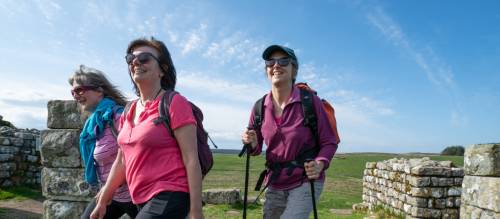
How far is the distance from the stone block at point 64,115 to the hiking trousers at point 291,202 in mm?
3519

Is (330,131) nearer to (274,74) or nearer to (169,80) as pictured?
(274,74)

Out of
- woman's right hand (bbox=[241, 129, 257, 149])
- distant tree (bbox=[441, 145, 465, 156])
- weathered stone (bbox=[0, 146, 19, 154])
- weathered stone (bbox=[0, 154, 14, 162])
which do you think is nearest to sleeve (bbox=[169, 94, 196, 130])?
woman's right hand (bbox=[241, 129, 257, 149])

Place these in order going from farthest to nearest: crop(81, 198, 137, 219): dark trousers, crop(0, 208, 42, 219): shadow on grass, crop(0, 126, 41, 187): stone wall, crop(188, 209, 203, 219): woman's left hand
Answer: crop(0, 126, 41, 187): stone wall, crop(0, 208, 42, 219): shadow on grass, crop(81, 198, 137, 219): dark trousers, crop(188, 209, 203, 219): woman's left hand

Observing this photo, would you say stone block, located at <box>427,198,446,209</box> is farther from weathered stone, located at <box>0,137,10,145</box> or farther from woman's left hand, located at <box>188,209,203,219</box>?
weathered stone, located at <box>0,137,10,145</box>

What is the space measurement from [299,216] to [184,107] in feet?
4.19

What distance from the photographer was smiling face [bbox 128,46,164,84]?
3.08m

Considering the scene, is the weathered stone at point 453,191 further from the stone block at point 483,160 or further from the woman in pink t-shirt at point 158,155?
the woman in pink t-shirt at point 158,155

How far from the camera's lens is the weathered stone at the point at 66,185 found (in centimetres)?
589

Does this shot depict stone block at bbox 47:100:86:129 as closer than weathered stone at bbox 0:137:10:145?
Yes

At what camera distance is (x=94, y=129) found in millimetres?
4008

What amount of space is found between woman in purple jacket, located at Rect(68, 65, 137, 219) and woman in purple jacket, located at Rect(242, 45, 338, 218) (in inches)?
51.0

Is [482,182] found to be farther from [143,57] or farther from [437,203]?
[437,203]

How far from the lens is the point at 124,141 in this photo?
3.03 metres

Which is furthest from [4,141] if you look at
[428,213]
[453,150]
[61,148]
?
[453,150]
